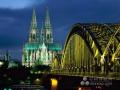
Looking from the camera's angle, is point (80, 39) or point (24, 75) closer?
point (80, 39)

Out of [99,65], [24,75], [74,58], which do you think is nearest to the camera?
[99,65]

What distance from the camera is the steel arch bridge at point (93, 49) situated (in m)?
75.9

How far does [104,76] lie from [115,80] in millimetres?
4420

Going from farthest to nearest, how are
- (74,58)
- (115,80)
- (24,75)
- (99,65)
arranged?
(24,75)
(74,58)
(99,65)
(115,80)

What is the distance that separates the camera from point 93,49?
91.5 metres

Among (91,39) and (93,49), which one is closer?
(93,49)

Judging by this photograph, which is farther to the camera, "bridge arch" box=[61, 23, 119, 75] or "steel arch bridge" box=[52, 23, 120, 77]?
"bridge arch" box=[61, 23, 119, 75]

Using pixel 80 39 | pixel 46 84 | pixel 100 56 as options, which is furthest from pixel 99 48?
pixel 46 84

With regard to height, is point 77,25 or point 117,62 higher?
point 77,25

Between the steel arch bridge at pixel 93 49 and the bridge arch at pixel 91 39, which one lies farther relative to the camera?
the bridge arch at pixel 91 39

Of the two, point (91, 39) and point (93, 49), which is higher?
point (91, 39)

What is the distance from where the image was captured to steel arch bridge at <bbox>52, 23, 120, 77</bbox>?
249ft

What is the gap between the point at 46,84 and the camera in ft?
472

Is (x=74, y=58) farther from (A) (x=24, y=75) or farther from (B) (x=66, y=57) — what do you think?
(A) (x=24, y=75)
